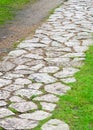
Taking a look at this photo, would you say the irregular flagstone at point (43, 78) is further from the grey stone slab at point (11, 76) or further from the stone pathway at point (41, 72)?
the grey stone slab at point (11, 76)

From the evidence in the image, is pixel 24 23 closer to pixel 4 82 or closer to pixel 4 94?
pixel 4 82

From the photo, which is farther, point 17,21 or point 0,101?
point 17,21

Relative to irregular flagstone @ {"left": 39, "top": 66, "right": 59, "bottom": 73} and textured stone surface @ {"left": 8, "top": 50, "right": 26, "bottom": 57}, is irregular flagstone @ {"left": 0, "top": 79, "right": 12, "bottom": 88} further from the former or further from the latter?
textured stone surface @ {"left": 8, "top": 50, "right": 26, "bottom": 57}

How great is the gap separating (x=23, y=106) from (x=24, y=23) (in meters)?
5.94

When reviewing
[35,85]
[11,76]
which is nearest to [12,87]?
[35,85]

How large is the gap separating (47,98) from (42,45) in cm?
291

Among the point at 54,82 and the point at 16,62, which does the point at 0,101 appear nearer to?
the point at 54,82

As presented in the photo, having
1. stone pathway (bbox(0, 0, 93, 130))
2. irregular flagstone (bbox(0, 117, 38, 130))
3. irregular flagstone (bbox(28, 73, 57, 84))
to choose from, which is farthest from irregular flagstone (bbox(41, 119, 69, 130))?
irregular flagstone (bbox(28, 73, 57, 84))

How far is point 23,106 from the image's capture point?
17.1 ft

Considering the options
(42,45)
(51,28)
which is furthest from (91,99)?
(51,28)

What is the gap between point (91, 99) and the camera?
536 cm

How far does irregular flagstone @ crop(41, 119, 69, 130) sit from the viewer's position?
4.63 metres

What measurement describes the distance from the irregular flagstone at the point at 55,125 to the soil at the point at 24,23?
10.4 feet

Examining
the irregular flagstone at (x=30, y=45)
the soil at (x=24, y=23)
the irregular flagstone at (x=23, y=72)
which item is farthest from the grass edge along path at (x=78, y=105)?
the soil at (x=24, y=23)
